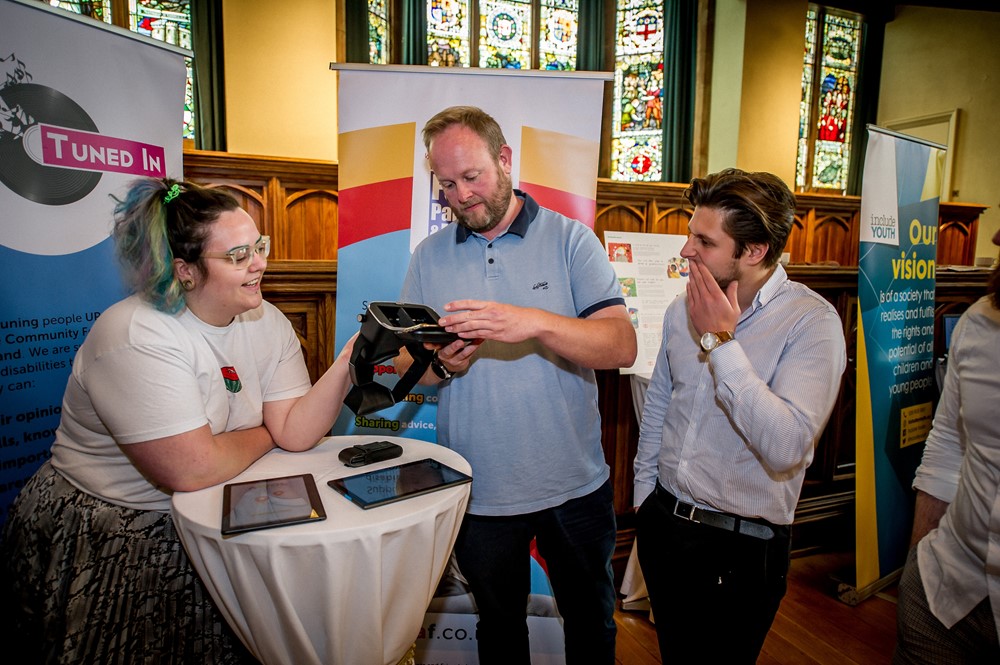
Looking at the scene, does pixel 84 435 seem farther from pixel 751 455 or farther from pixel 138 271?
pixel 751 455

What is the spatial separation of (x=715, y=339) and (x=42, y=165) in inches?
75.6

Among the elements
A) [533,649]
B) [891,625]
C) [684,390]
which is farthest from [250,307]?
[891,625]

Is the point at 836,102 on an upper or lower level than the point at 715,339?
upper

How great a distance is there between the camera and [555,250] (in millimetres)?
1485

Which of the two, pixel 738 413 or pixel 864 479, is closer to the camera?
pixel 738 413

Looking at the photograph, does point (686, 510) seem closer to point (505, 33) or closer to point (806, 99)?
point (505, 33)

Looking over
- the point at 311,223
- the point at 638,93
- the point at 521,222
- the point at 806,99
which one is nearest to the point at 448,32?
the point at 638,93

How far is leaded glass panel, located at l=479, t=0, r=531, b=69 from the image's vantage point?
613cm

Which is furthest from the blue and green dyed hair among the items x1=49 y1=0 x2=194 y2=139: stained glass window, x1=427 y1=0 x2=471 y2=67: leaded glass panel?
x1=427 y1=0 x2=471 y2=67: leaded glass panel

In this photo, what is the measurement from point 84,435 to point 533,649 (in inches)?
58.9

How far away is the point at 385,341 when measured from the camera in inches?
46.0

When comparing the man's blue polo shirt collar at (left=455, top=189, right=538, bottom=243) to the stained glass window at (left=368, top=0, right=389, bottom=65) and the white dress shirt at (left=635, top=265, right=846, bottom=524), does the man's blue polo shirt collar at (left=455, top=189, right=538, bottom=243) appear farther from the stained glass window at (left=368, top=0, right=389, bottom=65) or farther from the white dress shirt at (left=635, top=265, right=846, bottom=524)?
the stained glass window at (left=368, top=0, right=389, bottom=65)

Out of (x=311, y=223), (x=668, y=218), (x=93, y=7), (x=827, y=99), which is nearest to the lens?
(x=311, y=223)

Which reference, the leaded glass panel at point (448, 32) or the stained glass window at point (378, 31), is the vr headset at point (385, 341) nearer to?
the stained glass window at point (378, 31)
